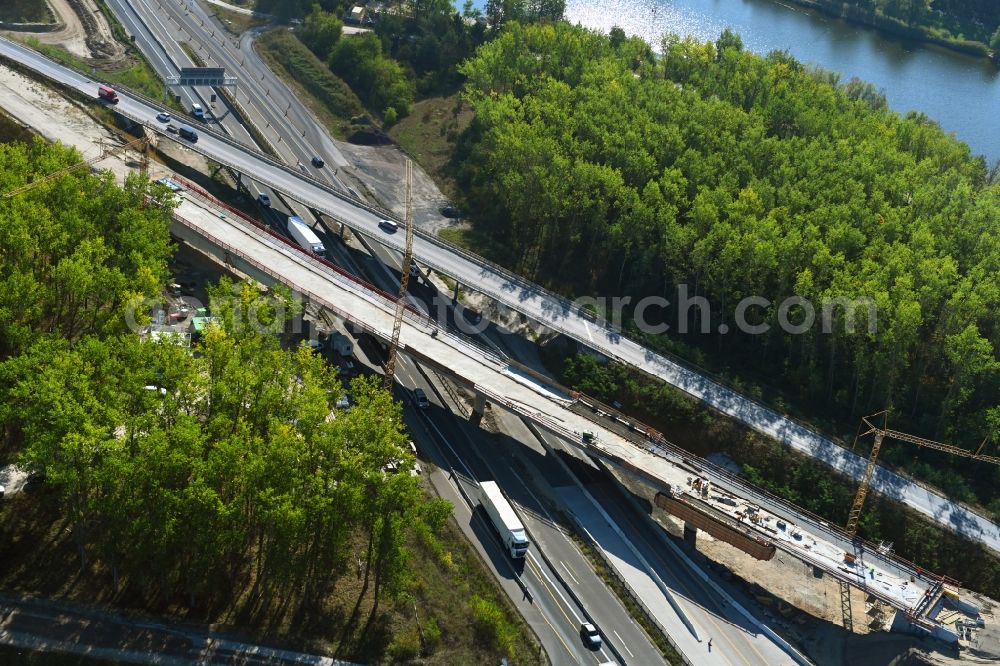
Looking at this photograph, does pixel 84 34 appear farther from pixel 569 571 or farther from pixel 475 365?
pixel 569 571

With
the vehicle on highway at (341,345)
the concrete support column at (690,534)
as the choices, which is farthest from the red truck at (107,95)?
the concrete support column at (690,534)

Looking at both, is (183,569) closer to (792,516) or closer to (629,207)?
(792,516)

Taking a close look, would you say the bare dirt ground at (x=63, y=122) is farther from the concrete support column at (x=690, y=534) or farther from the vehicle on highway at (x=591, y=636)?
the vehicle on highway at (x=591, y=636)

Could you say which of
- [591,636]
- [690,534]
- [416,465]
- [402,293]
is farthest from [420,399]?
[591,636]

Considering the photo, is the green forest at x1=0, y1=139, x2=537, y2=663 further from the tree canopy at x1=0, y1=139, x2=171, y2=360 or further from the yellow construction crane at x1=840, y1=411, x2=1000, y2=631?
the yellow construction crane at x1=840, y1=411, x2=1000, y2=631

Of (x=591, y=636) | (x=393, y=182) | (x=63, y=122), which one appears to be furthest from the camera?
(x=393, y=182)

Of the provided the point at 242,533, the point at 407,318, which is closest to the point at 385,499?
the point at 242,533
